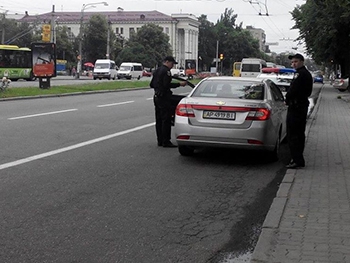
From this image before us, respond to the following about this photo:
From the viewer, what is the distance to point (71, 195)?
7.27 metres

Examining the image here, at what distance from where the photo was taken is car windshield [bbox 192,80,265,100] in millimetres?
10030

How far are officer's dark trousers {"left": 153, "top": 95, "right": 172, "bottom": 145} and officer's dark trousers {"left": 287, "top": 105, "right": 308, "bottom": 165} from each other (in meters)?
2.81

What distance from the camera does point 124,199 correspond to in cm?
716

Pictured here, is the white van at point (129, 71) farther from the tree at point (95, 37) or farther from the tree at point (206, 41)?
the tree at point (206, 41)

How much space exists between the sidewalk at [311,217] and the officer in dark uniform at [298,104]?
433mm

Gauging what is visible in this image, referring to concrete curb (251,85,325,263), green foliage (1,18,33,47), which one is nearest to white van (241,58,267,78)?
concrete curb (251,85,325,263)

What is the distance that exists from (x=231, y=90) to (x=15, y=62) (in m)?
44.9

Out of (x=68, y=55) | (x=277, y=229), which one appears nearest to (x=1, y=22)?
(x=68, y=55)

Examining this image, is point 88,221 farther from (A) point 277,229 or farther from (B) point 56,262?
(A) point 277,229

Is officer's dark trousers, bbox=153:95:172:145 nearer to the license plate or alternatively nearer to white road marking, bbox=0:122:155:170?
white road marking, bbox=0:122:155:170

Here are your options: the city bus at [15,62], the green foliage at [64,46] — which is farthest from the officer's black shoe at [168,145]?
the green foliage at [64,46]

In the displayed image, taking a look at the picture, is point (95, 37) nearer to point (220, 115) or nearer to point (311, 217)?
point (220, 115)

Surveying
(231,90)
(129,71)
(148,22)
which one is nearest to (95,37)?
(129,71)

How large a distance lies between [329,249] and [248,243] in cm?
83
